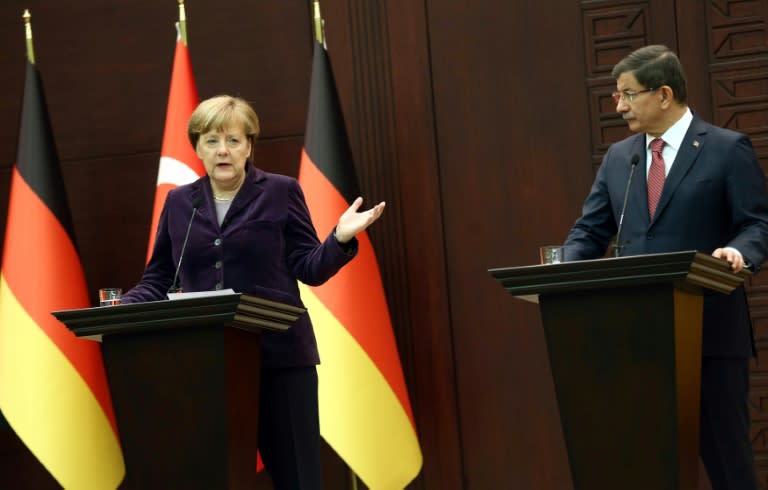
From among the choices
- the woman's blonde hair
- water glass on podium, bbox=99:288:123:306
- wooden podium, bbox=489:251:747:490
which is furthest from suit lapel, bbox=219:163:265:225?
wooden podium, bbox=489:251:747:490

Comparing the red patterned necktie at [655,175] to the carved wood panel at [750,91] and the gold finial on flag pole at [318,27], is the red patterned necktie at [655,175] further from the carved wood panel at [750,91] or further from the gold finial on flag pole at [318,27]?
the gold finial on flag pole at [318,27]

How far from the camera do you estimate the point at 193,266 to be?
2900 millimetres

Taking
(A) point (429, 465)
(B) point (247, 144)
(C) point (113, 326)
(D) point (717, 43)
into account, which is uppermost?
(D) point (717, 43)

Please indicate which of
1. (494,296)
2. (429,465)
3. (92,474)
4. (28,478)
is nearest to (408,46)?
(494,296)

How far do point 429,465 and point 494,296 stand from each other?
74 centimetres

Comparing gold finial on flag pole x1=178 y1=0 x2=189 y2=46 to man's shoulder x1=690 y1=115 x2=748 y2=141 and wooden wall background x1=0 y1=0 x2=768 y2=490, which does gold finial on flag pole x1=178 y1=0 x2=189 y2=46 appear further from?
man's shoulder x1=690 y1=115 x2=748 y2=141

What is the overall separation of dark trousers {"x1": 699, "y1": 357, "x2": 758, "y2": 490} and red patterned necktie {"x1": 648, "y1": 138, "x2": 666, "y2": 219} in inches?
16.9

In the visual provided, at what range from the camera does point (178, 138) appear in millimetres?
4562

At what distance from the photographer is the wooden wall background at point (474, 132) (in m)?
4.59

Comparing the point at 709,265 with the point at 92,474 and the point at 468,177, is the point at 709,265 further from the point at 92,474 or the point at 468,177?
the point at 92,474

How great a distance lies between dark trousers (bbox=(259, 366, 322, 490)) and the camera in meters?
2.78

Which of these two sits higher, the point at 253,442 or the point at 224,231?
the point at 224,231

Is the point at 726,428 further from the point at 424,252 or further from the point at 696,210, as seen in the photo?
the point at 424,252

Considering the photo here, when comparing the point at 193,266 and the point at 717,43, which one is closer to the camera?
the point at 193,266
